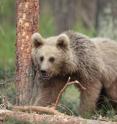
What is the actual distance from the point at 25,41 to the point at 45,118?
1927 mm

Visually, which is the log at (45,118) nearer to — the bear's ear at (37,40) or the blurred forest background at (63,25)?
the bear's ear at (37,40)

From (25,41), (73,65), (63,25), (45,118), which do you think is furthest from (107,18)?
(45,118)

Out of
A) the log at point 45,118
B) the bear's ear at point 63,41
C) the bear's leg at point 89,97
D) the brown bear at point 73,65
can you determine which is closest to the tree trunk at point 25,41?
the brown bear at point 73,65

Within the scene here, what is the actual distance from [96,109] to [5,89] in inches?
64.7

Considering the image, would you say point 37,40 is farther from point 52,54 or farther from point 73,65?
point 73,65

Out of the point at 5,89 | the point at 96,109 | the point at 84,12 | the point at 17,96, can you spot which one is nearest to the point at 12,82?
the point at 5,89

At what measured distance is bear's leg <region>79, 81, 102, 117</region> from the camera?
32.3ft

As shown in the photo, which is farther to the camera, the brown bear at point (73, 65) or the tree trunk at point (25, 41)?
the tree trunk at point (25, 41)

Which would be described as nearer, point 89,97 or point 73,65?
point 73,65

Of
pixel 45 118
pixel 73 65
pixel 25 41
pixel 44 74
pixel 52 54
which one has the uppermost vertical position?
pixel 25 41

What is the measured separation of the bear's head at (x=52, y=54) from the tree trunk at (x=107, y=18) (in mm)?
6762

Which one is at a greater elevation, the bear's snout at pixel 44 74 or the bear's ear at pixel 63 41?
the bear's ear at pixel 63 41

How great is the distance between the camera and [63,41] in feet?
31.2

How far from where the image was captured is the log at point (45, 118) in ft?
27.1
